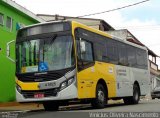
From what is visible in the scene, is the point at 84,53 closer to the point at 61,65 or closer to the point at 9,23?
the point at 61,65

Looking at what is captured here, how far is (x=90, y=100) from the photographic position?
16.9 metres

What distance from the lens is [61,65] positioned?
50.4 ft

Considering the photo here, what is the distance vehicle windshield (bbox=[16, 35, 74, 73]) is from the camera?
15406 millimetres

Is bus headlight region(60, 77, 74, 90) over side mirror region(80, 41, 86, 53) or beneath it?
beneath

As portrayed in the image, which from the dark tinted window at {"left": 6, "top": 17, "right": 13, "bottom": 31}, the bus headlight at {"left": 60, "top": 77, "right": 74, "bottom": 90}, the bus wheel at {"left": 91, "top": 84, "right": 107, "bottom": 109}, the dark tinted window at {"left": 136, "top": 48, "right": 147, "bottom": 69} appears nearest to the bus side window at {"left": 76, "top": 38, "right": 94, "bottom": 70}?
the bus headlight at {"left": 60, "top": 77, "right": 74, "bottom": 90}

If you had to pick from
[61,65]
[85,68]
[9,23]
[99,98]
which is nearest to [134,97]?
[99,98]

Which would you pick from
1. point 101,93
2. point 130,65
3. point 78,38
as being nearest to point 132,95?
point 130,65

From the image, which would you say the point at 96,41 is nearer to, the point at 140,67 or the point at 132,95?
the point at 132,95

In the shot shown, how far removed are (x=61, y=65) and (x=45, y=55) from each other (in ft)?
2.58

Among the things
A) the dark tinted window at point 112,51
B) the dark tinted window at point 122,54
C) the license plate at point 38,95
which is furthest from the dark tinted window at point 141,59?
the license plate at point 38,95

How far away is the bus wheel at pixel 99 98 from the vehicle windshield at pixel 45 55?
2270 mm

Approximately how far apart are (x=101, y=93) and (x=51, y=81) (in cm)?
278

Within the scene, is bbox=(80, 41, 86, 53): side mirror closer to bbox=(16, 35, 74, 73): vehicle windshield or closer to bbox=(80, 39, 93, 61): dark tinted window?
bbox=(80, 39, 93, 61): dark tinted window

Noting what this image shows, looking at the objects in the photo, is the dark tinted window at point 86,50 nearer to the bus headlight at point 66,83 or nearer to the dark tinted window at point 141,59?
the bus headlight at point 66,83
